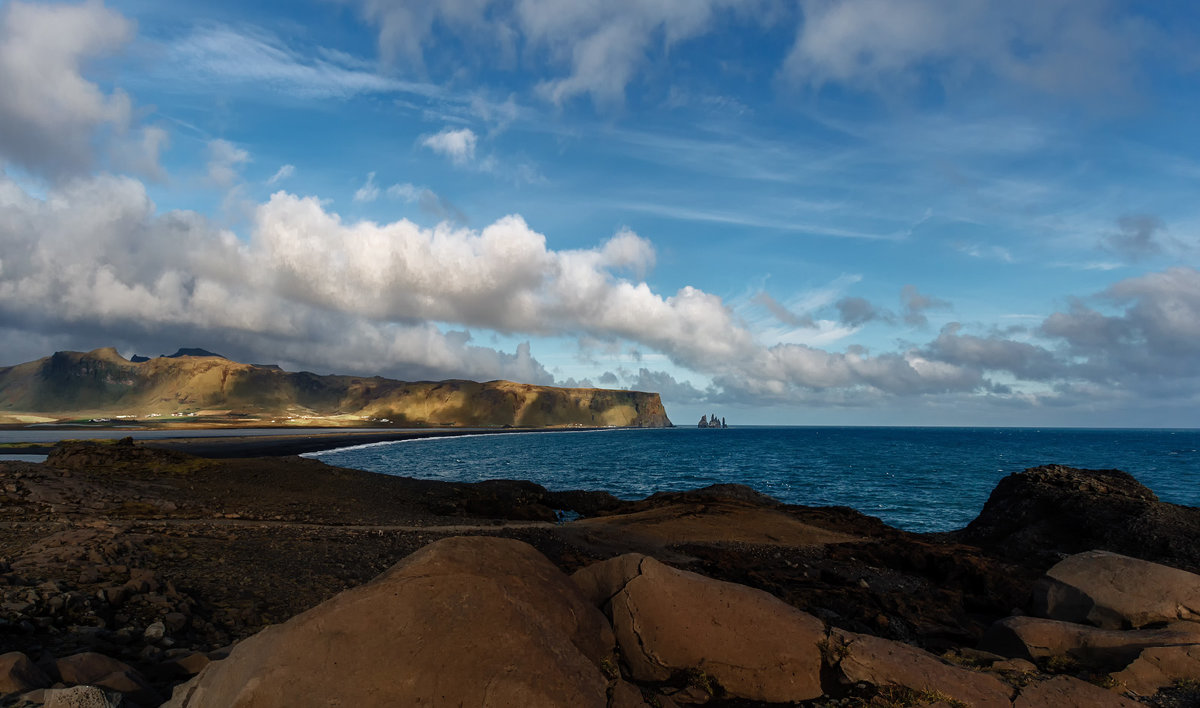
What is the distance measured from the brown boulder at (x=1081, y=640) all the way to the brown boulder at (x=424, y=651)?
7253mm

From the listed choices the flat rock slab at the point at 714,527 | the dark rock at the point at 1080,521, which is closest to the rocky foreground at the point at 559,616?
the dark rock at the point at 1080,521

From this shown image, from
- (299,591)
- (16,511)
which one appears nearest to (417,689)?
(299,591)

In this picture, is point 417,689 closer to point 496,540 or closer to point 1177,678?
point 496,540

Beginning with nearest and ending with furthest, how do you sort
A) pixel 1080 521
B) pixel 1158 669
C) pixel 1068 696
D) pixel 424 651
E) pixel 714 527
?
pixel 424 651
pixel 1068 696
pixel 1158 669
pixel 1080 521
pixel 714 527

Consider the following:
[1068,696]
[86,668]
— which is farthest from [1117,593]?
[86,668]

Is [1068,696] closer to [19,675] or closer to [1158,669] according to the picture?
[1158,669]

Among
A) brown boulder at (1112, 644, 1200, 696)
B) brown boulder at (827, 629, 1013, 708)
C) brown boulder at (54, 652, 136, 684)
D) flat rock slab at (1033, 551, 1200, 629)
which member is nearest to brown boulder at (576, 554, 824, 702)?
brown boulder at (827, 629, 1013, 708)

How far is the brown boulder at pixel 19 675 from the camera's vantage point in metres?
6.94

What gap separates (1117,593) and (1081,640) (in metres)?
2.40

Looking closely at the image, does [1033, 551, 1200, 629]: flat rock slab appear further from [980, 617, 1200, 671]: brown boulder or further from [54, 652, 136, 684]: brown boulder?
[54, 652, 136, 684]: brown boulder

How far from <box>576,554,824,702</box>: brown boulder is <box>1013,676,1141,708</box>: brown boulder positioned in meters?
2.48

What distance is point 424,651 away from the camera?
6.25 m

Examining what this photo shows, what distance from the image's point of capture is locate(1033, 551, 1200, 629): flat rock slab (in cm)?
1059

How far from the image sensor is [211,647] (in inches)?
401
